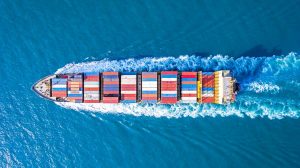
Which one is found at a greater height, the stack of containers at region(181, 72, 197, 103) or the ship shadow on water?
the ship shadow on water

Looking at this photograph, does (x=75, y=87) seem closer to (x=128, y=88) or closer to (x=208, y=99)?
(x=128, y=88)

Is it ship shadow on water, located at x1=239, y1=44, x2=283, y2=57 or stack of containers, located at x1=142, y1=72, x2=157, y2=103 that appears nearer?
stack of containers, located at x1=142, y1=72, x2=157, y2=103

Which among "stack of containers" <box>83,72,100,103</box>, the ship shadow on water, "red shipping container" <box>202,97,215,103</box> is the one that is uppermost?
the ship shadow on water

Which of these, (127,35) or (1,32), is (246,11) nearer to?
(127,35)

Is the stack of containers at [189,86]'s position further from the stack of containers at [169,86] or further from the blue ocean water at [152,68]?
the blue ocean water at [152,68]

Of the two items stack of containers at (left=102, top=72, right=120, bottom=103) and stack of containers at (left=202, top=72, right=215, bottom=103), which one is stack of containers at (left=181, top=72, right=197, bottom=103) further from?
stack of containers at (left=102, top=72, right=120, bottom=103)

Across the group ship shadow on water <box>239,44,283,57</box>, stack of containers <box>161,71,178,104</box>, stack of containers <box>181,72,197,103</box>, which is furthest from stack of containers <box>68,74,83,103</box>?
ship shadow on water <box>239,44,283,57</box>

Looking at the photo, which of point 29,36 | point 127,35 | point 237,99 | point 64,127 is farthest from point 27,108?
point 237,99
